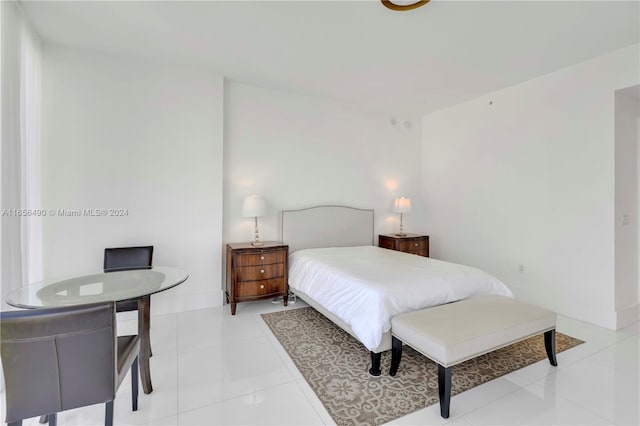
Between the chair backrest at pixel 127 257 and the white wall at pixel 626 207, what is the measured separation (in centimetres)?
468

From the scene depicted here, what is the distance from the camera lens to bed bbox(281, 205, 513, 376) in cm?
215

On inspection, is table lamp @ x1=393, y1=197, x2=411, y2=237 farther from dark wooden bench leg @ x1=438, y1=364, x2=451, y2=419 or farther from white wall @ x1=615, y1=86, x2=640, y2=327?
dark wooden bench leg @ x1=438, y1=364, x2=451, y2=419

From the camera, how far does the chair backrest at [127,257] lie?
2.80 meters

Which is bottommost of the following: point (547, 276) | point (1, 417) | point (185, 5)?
point (1, 417)

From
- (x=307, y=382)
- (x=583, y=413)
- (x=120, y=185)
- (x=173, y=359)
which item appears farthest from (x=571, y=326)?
(x=120, y=185)

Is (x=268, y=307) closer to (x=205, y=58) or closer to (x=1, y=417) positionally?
(x=1, y=417)

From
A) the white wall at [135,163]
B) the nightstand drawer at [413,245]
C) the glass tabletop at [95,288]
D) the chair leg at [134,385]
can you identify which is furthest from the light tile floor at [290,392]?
the nightstand drawer at [413,245]

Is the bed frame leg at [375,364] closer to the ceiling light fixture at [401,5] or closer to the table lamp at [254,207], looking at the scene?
the table lamp at [254,207]

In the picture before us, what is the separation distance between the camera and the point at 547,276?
346 centimetres

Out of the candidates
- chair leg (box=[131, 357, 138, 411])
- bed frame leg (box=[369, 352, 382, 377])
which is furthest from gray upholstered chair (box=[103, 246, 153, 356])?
bed frame leg (box=[369, 352, 382, 377])

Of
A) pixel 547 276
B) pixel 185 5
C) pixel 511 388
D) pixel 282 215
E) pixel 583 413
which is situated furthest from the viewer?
pixel 282 215

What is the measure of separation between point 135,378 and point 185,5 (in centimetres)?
266

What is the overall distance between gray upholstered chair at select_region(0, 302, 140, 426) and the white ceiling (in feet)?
7.51

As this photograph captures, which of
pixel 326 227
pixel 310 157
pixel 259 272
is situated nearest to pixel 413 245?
pixel 326 227
